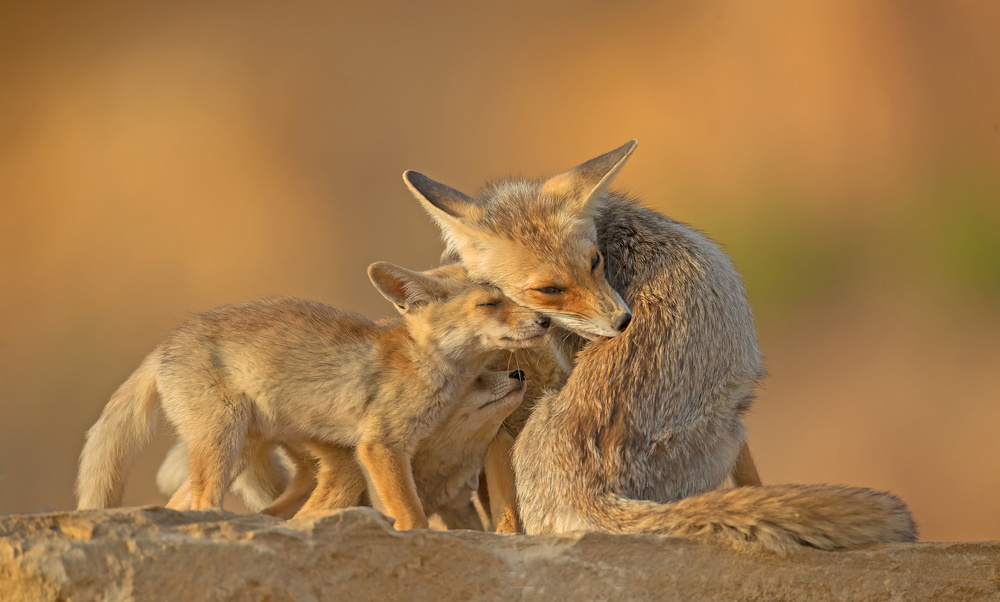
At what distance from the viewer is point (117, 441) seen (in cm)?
347

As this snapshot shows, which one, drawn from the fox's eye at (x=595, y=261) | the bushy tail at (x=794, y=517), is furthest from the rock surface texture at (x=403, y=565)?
the fox's eye at (x=595, y=261)

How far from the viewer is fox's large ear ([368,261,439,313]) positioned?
3447 millimetres

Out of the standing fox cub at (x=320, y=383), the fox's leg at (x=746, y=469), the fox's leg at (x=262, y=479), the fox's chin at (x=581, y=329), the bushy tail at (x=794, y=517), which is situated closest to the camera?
the bushy tail at (x=794, y=517)

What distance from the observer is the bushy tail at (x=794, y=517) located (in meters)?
2.59

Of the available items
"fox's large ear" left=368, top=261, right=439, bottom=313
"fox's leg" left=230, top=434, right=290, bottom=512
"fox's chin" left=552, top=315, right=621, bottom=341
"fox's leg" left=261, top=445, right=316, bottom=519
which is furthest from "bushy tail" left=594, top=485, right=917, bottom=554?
"fox's leg" left=230, top=434, right=290, bottom=512

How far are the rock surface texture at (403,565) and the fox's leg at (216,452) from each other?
28.0 inches

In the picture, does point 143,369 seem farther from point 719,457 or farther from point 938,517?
point 938,517

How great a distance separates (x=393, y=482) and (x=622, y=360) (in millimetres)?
916

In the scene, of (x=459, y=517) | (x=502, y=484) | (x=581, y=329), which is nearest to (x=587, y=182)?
(x=581, y=329)

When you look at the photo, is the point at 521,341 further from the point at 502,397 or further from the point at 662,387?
the point at 662,387

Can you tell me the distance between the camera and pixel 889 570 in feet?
8.70

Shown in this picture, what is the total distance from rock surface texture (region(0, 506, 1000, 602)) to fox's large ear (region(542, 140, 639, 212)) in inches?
53.0

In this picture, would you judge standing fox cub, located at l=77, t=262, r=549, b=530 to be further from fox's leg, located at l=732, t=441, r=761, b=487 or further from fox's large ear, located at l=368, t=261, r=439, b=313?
fox's leg, located at l=732, t=441, r=761, b=487

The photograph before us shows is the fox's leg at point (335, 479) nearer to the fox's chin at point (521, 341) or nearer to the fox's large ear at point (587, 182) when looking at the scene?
the fox's chin at point (521, 341)
